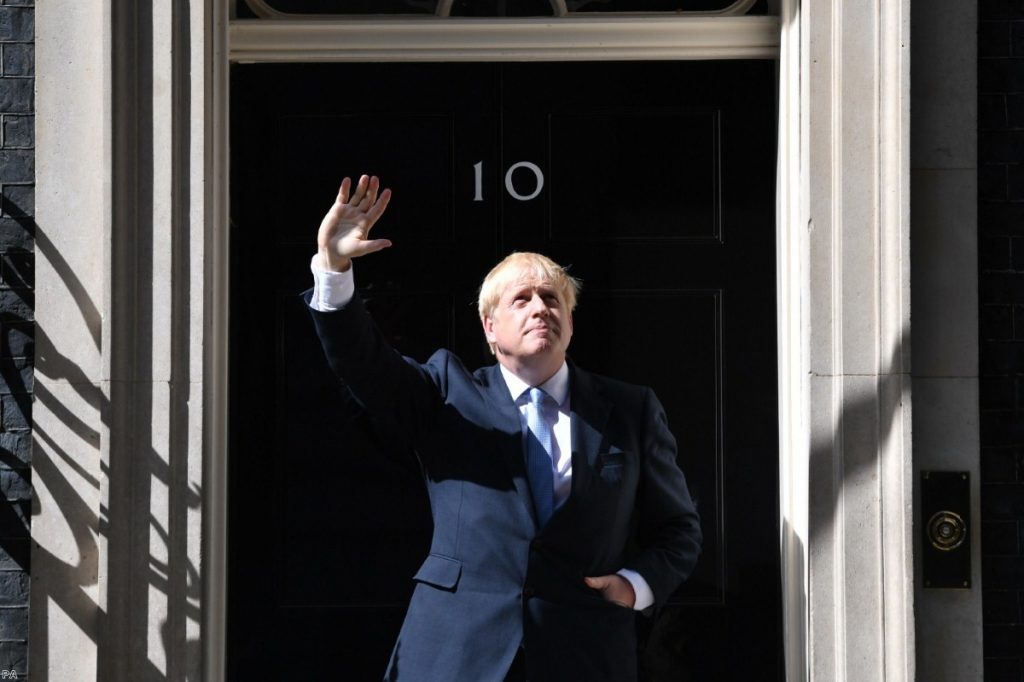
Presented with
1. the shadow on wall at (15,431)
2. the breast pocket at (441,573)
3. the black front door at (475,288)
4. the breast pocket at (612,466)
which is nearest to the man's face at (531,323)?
the breast pocket at (612,466)

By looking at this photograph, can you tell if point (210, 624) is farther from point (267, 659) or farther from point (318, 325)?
point (318, 325)

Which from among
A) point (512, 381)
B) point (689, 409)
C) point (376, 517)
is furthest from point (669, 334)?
point (376, 517)

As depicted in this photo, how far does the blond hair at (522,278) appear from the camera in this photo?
4.52m

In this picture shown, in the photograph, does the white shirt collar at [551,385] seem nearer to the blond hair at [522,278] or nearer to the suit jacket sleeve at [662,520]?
the blond hair at [522,278]

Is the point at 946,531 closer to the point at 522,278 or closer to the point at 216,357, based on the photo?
the point at 522,278

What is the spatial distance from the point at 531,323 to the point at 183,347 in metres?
1.07

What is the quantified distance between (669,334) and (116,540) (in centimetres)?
185

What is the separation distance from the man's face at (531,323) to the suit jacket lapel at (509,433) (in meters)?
0.10

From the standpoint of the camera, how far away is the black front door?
5.00 metres

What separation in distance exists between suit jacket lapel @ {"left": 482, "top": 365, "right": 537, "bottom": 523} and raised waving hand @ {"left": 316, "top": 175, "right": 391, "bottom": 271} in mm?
611

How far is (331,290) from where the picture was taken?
164 inches

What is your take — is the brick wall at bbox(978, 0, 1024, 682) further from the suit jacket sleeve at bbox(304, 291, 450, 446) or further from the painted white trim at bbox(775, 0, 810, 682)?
the suit jacket sleeve at bbox(304, 291, 450, 446)

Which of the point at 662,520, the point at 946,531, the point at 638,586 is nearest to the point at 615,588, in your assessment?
the point at 638,586

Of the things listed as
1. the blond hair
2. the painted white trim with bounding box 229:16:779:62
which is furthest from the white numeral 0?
the blond hair
